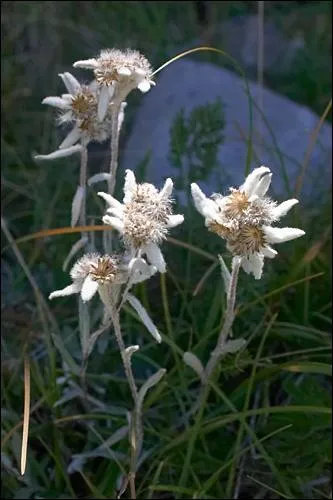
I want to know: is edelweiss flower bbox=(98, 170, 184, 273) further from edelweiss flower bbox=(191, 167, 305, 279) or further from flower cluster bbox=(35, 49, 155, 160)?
flower cluster bbox=(35, 49, 155, 160)

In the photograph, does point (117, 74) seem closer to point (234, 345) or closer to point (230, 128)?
point (234, 345)

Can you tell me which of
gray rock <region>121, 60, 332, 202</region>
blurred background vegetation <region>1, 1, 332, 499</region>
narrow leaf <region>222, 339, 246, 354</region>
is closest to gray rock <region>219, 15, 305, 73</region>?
gray rock <region>121, 60, 332, 202</region>

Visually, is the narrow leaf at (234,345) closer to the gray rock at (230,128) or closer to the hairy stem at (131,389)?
the hairy stem at (131,389)

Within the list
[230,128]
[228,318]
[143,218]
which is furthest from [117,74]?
[230,128]

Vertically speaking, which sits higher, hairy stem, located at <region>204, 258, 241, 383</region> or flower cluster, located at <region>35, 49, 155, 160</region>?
flower cluster, located at <region>35, 49, 155, 160</region>

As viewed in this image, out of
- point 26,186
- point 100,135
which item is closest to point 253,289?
point 100,135

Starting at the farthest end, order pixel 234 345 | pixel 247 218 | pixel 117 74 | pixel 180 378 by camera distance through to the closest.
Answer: pixel 180 378
pixel 234 345
pixel 117 74
pixel 247 218

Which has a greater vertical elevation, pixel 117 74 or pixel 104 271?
pixel 117 74
